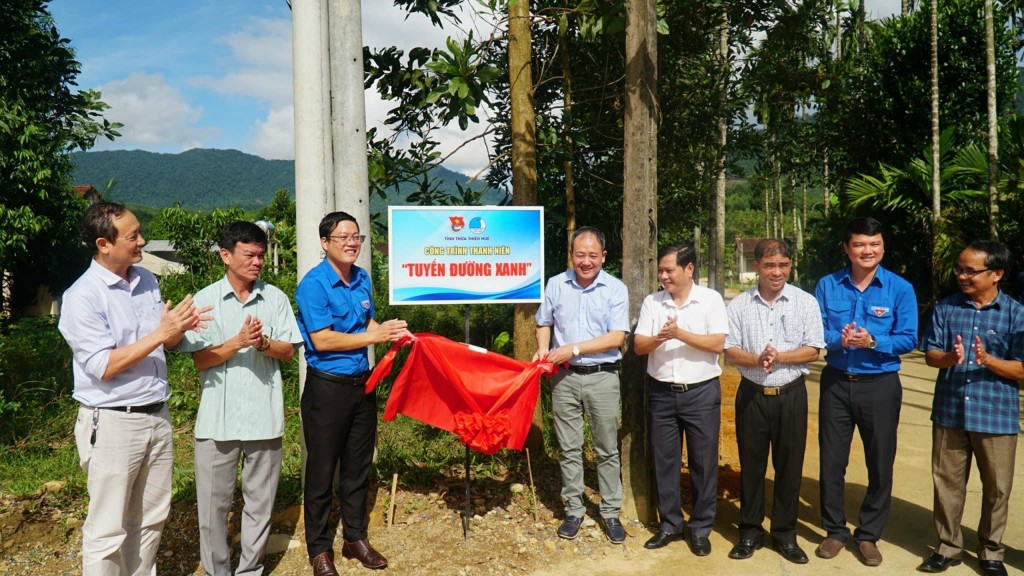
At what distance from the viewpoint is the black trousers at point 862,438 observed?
436cm

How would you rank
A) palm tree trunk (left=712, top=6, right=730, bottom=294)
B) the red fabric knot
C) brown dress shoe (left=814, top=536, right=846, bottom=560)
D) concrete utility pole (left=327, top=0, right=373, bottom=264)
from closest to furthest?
brown dress shoe (left=814, top=536, right=846, bottom=560), the red fabric knot, concrete utility pole (left=327, top=0, right=373, bottom=264), palm tree trunk (left=712, top=6, right=730, bottom=294)

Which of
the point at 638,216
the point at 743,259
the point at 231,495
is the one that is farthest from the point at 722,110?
the point at 743,259

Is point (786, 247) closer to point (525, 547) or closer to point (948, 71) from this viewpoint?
point (525, 547)

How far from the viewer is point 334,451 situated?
4.26 meters

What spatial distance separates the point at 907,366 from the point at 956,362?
8.99 m

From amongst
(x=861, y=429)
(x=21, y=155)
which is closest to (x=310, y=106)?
(x=861, y=429)

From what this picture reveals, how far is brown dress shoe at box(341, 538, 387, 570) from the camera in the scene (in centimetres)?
438

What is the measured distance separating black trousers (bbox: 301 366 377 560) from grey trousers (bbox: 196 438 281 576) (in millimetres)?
232

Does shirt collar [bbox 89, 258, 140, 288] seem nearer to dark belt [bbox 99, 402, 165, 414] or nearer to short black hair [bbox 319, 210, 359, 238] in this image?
dark belt [bbox 99, 402, 165, 414]

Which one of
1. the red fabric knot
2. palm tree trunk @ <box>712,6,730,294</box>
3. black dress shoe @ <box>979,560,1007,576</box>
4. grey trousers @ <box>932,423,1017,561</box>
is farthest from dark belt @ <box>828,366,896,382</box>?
palm tree trunk @ <box>712,6,730,294</box>

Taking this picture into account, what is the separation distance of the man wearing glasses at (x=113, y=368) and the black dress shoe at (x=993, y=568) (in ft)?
15.0

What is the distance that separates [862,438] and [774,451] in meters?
0.53

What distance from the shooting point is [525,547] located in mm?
4715

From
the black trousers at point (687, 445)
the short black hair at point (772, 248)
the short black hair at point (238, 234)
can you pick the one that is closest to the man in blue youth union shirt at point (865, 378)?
the short black hair at point (772, 248)
